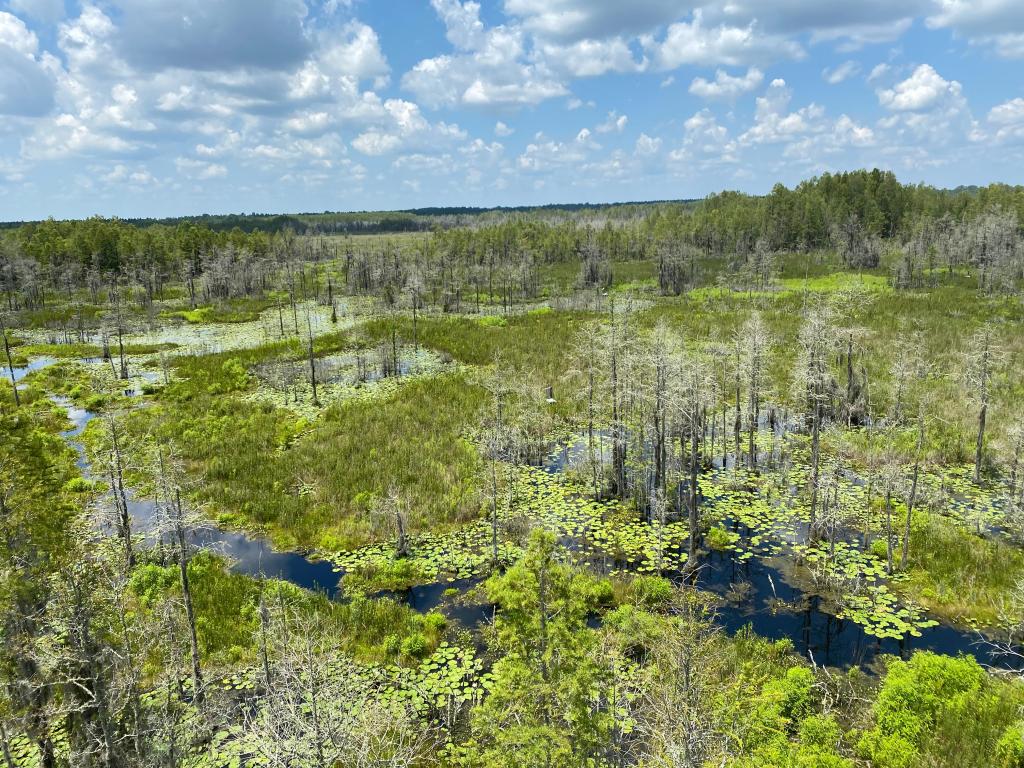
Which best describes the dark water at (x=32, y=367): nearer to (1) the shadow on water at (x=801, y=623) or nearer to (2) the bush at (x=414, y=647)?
(2) the bush at (x=414, y=647)

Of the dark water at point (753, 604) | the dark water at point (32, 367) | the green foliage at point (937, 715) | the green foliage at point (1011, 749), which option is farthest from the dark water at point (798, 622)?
the dark water at point (32, 367)

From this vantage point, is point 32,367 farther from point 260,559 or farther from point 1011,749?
point 1011,749

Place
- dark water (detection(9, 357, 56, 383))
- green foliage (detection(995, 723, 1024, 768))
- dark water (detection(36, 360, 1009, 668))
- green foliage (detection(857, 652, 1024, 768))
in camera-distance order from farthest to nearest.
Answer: dark water (detection(9, 357, 56, 383)) < dark water (detection(36, 360, 1009, 668)) < green foliage (detection(857, 652, 1024, 768)) < green foliage (detection(995, 723, 1024, 768))

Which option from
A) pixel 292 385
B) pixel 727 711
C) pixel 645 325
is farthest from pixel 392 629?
pixel 645 325

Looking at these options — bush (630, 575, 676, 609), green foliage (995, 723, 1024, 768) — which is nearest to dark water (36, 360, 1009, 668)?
bush (630, 575, 676, 609)

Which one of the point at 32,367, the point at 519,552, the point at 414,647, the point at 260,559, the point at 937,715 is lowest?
the point at 260,559

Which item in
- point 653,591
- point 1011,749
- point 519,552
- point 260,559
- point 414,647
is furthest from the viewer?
point 260,559

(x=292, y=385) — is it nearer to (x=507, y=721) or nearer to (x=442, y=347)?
(x=442, y=347)

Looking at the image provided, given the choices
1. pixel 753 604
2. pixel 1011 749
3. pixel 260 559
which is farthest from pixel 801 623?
pixel 260 559

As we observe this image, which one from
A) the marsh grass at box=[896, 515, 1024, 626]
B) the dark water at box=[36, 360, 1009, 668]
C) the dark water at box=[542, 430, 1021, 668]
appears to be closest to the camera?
the dark water at box=[542, 430, 1021, 668]

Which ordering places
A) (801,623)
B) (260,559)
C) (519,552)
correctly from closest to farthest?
1. (801,623)
2. (519,552)
3. (260,559)

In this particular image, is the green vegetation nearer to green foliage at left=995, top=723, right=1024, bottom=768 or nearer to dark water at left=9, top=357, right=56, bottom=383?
green foliage at left=995, top=723, right=1024, bottom=768
